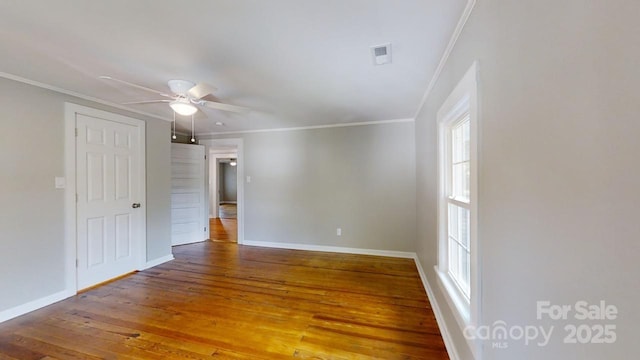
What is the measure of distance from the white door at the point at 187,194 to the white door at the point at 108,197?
47.2 inches

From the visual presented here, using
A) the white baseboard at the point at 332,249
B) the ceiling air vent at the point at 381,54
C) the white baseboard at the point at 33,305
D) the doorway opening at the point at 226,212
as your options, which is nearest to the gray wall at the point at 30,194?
the white baseboard at the point at 33,305

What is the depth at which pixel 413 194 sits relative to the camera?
404 cm

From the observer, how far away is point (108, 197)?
3.23m

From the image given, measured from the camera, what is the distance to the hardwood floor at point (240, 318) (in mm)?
1927

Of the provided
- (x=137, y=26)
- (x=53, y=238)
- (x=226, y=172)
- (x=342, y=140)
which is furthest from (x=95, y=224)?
(x=226, y=172)

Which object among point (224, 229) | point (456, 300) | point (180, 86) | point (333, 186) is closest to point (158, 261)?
point (224, 229)

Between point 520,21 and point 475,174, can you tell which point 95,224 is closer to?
point 475,174

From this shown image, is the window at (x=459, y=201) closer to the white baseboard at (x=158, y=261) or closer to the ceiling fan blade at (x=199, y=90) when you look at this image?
the ceiling fan blade at (x=199, y=90)

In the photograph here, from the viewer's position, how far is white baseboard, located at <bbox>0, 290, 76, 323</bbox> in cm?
233

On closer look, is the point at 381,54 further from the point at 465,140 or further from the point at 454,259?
the point at 454,259

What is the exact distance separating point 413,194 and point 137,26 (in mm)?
3836

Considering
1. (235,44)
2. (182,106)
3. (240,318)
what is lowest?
(240,318)

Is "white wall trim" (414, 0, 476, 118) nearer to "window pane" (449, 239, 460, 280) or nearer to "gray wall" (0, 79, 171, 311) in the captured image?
"window pane" (449, 239, 460, 280)

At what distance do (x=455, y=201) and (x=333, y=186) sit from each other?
8.65 ft
